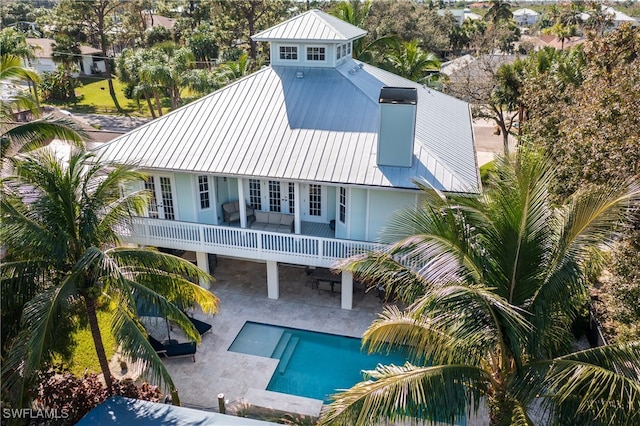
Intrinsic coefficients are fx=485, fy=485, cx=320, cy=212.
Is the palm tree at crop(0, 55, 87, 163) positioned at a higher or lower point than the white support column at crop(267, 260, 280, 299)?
higher

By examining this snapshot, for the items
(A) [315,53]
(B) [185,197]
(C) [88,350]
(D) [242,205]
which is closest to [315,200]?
(D) [242,205]

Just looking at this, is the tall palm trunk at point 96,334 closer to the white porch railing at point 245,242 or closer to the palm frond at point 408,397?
the white porch railing at point 245,242

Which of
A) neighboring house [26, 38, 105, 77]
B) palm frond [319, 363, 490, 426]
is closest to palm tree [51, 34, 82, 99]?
neighboring house [26, 38, 105, 77]

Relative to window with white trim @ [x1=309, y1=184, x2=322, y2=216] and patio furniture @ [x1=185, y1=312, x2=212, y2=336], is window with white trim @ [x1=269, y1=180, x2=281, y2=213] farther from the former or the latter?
patio furniture @ [x1=185, y1=312, x2=212, y2=336]

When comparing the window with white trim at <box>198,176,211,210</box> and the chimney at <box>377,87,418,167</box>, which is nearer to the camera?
the chimney at <box>377,87,418,167</box>

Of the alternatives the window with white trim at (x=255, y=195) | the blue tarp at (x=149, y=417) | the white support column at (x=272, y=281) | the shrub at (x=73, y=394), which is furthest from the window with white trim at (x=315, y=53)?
the blue tarp at (x=149, y=417)

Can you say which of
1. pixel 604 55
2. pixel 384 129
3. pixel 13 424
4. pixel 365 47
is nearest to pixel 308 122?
pixel 384 129

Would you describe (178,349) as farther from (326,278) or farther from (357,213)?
(357,213)
